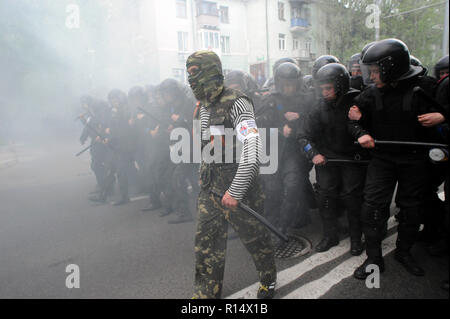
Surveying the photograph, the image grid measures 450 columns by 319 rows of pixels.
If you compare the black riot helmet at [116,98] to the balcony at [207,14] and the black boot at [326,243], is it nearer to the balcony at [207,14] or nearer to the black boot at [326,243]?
the black boot at [326,243]

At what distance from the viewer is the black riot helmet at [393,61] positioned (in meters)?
2.46

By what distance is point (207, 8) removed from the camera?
2139cm

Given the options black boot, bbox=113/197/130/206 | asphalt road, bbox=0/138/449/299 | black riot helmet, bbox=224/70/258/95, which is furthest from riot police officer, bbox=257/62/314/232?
black boot, bbox=113/197/130/206

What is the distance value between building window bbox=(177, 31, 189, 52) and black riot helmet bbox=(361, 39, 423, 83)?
53.8 ft

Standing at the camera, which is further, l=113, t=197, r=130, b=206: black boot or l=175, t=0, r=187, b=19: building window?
l=175, t=0, r=187, b=19: building window

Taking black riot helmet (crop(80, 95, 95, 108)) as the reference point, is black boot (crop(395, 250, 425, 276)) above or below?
below

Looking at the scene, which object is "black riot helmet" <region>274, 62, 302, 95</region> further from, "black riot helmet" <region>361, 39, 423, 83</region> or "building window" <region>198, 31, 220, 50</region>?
"building window" <region>198, 31, 220, 50</region>

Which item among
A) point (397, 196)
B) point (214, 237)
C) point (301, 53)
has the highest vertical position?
point (301, 53)

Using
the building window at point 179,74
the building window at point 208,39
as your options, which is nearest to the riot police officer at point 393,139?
the building window at point 179,74

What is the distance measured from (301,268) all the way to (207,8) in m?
21.8

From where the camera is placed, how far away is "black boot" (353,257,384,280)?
2588 mm

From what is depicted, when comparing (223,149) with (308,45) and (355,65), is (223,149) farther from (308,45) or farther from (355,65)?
(308,45)

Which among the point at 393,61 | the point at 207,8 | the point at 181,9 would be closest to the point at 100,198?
the point at 393,61
